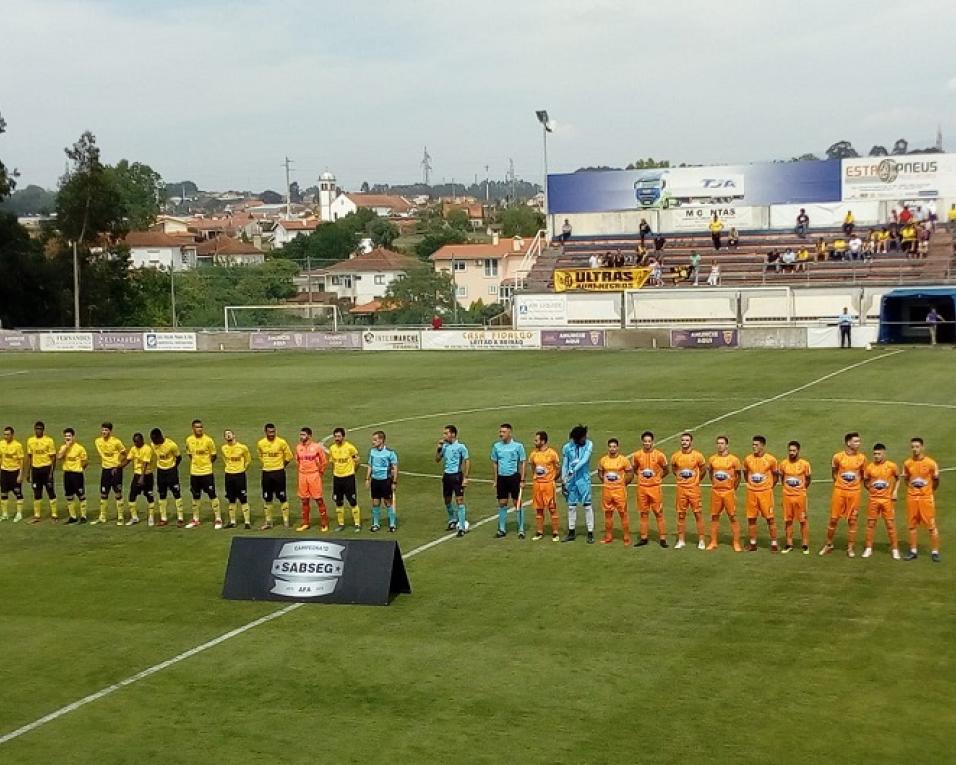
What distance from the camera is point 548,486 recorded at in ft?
69.9

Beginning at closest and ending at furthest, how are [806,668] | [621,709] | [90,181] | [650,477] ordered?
1. [621,709]
2. [806,668]
3. [650,477]
4. [90,181]

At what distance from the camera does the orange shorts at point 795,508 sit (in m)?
19.6

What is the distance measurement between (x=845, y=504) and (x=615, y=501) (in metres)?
3.58

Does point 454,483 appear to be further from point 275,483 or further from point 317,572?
point 317,572

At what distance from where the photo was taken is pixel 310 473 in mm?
22328

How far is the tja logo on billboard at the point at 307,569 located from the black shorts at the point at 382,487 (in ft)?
13.1

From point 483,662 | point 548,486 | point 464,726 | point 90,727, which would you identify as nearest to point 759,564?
point 548,486

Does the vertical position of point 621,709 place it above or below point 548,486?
below

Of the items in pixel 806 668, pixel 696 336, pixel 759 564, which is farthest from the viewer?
pixel 696 336

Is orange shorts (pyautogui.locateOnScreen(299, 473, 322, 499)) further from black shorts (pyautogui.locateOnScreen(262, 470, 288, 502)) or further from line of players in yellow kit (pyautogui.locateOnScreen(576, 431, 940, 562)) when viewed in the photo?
line of players in yellow kit (pyautogui.locateOnScreen(576, 431, 940, 562))

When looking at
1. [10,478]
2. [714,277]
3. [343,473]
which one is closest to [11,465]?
[10,478]

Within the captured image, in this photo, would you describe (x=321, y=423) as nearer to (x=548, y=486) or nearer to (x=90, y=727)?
(x=548, y=486)

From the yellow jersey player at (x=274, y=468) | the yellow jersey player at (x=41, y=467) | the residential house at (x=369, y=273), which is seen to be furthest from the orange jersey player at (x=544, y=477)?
the residential house at (x=369, y=273)

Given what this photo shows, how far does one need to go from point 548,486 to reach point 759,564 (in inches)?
149
